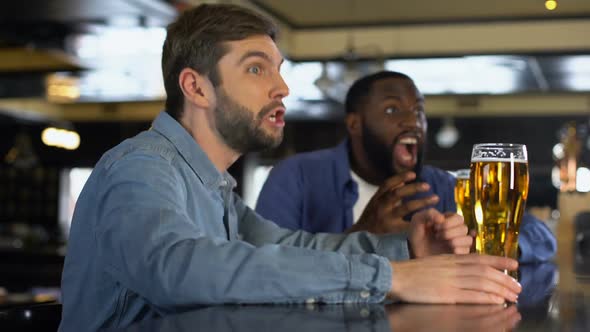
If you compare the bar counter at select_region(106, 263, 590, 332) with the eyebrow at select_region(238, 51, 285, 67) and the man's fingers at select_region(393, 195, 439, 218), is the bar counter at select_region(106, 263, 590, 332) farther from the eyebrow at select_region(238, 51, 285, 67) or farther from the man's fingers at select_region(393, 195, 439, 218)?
the eyebrow at select_region(238, 51, 285, 67)

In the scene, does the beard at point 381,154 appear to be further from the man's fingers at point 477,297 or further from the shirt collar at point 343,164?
the man's fingers at point 477,297

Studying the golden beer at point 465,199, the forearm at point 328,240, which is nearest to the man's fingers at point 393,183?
the golden beer at point 465,199

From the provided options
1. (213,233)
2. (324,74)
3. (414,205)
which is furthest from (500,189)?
(324,74)

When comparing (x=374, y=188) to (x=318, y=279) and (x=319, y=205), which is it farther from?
(x=318, y=279)

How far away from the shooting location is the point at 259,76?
1.56 m

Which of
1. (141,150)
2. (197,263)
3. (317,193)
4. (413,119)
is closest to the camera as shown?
(197,263)

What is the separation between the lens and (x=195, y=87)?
1.60 meters

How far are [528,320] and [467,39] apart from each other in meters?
6.19

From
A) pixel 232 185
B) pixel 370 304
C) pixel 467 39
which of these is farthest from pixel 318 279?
pixel 467 39

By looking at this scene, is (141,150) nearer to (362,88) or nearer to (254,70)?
(254,70)

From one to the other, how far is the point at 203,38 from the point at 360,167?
122cm

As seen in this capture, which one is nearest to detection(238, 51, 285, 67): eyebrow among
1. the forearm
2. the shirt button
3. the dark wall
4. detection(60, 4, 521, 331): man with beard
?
detection(60, 4, 521, 331): man with beard

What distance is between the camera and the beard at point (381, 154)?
8.32ft

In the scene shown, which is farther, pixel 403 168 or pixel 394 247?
pixel 403 168
